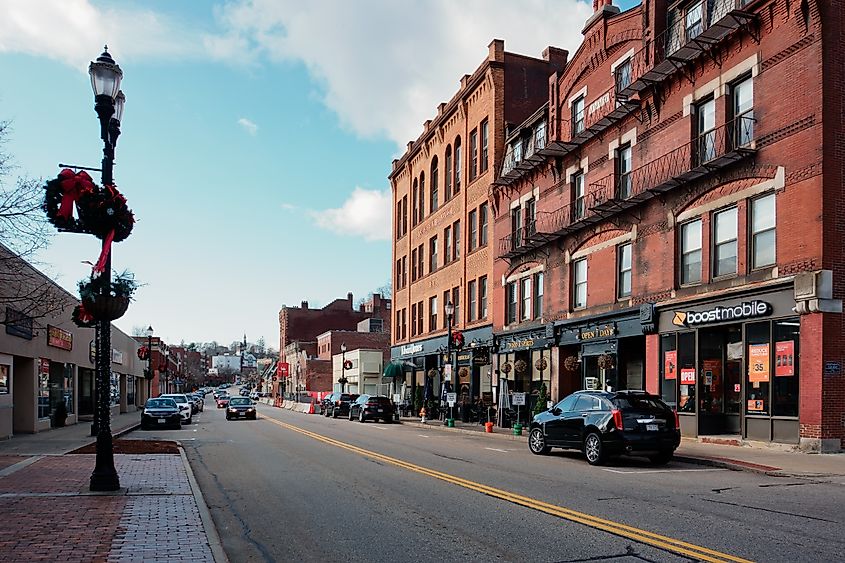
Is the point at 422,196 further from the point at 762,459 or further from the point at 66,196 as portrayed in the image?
Answer: the point at 66,196

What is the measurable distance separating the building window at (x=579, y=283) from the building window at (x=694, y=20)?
30.2ft

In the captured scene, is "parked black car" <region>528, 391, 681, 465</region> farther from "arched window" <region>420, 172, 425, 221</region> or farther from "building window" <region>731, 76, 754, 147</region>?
"arched window" <region>420, 172, 425, 221</region>

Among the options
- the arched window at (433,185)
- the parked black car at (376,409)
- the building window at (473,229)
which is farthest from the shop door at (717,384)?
the arched window at (433,185)

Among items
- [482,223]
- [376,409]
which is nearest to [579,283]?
[482,223]

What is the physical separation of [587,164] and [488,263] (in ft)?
35.2

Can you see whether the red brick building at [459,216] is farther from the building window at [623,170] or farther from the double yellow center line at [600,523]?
the double yellow center line at [600,523]

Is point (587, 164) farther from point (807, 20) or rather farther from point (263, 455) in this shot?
point (263, 455)

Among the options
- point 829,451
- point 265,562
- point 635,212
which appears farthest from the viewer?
point 635,212

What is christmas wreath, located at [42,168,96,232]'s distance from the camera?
434 inches

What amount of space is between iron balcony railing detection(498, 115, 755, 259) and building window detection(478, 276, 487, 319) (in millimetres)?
5501

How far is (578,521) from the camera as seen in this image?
9391 millimetres

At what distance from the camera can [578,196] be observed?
30469mm

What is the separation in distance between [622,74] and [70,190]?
71.2ft

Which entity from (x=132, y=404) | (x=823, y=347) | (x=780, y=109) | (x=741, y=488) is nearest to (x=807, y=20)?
(x=780, y=109)
